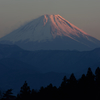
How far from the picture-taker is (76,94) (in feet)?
118

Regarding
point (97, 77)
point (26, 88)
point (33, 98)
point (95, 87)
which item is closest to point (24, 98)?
point (26, 88)

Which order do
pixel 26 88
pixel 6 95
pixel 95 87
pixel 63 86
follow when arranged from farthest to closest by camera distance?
pixel 63 86
pixel 95 87
pixel 26 88
pixel 6 95

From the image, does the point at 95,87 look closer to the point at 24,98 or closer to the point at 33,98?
the point at 33,98

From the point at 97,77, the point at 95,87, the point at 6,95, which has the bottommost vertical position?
the point at 6,95

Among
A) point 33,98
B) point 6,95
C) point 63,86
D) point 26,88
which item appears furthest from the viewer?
point 63,86

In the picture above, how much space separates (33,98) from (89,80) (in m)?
6.71

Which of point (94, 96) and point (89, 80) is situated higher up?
point (89, 80)

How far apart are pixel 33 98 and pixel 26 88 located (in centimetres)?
286

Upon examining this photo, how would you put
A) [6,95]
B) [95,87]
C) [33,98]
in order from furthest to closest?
[95,87]
[33,98]
[6,95]

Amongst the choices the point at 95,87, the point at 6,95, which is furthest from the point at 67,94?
the point at 6,95

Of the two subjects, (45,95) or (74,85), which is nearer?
Answer: (45,95)

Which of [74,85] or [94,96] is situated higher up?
[74,85]

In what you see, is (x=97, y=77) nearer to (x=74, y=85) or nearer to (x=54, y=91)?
(x=74, y=85)

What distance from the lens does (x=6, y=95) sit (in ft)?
98.2
